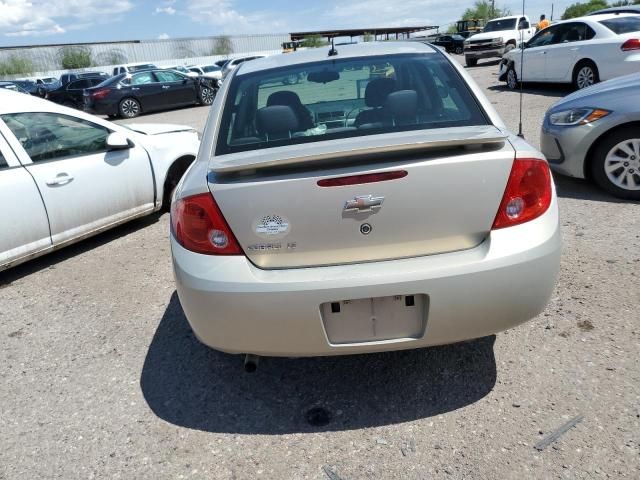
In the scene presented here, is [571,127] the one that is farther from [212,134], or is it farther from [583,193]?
[212,134]

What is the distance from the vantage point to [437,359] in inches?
114

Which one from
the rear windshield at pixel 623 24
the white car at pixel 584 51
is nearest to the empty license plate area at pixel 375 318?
the white car at pixel 584 51

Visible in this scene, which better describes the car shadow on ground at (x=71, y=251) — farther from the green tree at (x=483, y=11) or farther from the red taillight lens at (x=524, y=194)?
the green tree at (x=483, y=11)

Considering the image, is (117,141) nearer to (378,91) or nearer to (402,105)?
(378,91)

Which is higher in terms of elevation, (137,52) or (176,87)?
(176,87)

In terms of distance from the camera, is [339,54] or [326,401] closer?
[326,401]

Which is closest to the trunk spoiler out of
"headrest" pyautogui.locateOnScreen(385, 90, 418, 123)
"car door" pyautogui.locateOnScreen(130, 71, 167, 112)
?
"headrest" pyautogui.locateOnScreen(385, 90, 418, 123)

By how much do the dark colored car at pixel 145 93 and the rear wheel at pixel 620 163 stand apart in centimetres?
1632

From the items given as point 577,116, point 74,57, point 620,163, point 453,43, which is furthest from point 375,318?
point 74,57

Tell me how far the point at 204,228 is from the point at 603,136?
4.21 metres

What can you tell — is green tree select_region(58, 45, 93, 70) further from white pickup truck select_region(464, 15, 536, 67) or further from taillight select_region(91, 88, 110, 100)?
white pickup truck select_region(464, 15, 536, 67)

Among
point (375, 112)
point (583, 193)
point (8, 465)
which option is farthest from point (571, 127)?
point (8, 465)

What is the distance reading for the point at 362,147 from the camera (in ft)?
7.14

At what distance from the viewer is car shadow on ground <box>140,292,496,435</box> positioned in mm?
2516
